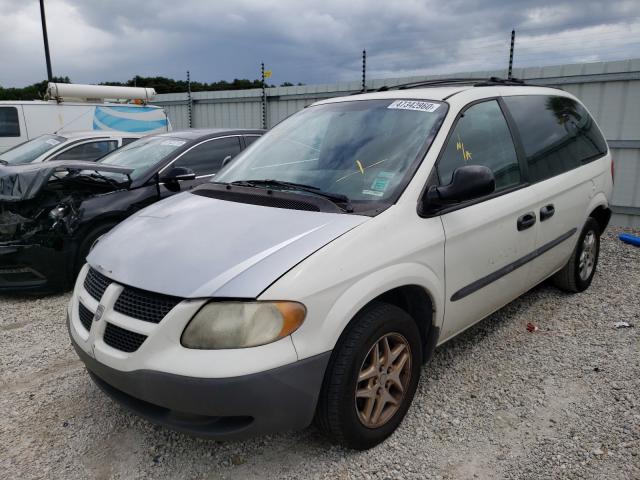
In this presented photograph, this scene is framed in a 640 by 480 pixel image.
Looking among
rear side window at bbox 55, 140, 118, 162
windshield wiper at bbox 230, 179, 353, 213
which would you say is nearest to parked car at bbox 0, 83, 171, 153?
rear side window at bbox 55, 140, 118, 162

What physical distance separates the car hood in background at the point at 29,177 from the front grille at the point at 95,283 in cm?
261

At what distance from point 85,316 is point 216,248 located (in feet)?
2.63

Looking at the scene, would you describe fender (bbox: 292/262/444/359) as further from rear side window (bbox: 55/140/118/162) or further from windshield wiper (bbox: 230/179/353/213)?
rear side window (bbox: 55/140/118/162)

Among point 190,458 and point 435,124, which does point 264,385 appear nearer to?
point 190,458

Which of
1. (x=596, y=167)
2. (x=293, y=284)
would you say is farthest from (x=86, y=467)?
(x=596, y=167)

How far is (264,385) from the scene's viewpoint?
1.96 m

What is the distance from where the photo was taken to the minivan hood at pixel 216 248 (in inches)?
80.7

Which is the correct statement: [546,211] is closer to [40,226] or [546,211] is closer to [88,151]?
[40,226]

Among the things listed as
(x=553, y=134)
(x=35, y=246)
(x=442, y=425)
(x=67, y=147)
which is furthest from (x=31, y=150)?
(x=442, y=425)

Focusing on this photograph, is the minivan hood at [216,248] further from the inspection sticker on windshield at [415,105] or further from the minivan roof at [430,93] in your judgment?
the minivan roof at [430,93]

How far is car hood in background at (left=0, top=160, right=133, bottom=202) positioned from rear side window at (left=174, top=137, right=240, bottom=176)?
0.82 m

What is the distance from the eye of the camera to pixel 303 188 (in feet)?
9.05

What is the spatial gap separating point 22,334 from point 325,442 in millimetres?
2819

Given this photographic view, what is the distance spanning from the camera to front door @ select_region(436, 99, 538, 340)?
2.76m
